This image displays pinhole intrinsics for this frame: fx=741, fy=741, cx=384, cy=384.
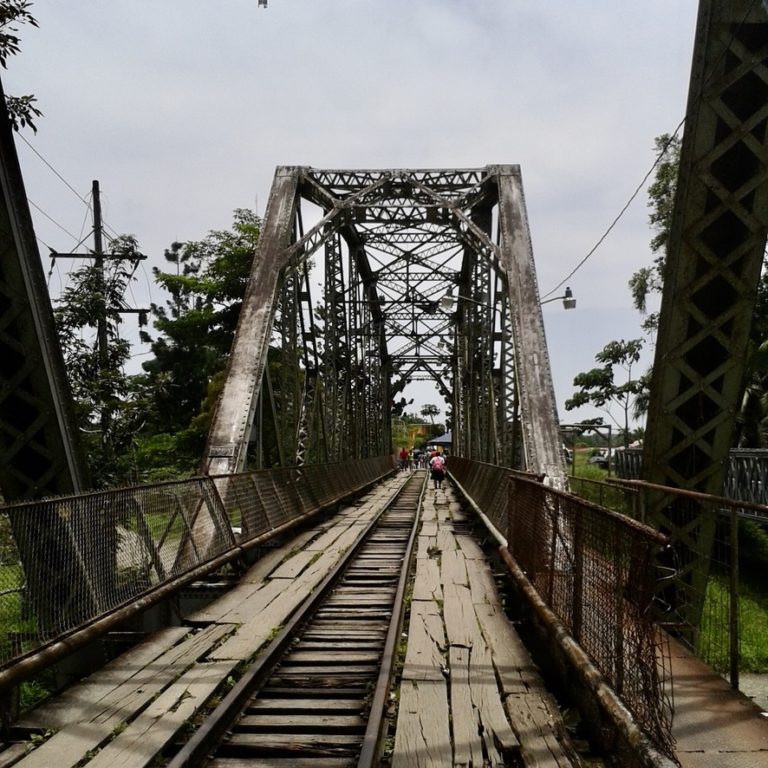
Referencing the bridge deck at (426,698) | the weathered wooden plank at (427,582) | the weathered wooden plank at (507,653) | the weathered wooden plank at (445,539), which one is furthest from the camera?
the weathered wooden plank at (445,539)

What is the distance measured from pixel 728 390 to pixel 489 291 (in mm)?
15243

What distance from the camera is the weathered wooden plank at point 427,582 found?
7633 millimetres

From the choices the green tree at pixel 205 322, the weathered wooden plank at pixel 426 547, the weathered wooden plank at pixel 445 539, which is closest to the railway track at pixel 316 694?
the weathered wooden plank at pixel 426 547

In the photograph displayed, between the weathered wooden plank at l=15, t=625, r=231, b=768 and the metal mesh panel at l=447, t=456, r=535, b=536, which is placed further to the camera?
the metal mesh panel at l=447, t=456, r=535, b=536

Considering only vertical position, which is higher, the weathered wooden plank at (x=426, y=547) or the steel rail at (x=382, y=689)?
the weathered wooden plank at (x=426, y=547)

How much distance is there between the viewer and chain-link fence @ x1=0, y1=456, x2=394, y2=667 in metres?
4.80

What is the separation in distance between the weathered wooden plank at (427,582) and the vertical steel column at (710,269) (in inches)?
102

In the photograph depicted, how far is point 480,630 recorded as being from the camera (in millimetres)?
6238

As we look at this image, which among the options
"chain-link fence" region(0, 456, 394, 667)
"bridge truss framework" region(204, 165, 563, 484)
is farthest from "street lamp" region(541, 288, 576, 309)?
"chain-link fence" region(0, 456, 394, 667)

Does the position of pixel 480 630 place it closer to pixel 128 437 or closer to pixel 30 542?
pixel 30 542

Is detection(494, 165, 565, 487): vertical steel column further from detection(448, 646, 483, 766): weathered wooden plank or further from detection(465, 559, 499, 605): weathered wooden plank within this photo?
detection(448, 646, 483, 766): weathered wooden plank

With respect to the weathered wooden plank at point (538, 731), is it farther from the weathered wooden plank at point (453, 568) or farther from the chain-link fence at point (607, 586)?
the weathered wooden plank at point (453, 568)

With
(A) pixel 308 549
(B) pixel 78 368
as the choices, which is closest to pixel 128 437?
(B) pixel 78 368

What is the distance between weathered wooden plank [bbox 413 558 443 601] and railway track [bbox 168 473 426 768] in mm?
209
